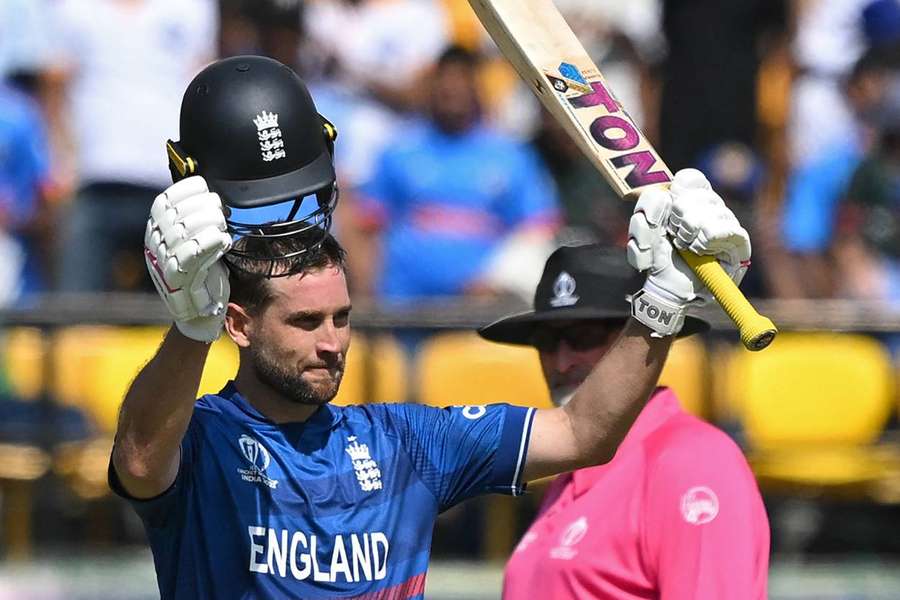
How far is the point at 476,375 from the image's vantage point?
287 inches

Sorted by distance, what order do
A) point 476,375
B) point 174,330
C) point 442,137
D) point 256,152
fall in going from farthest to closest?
point 442,137 < point 476,375 < point 256,152 < point 174,330

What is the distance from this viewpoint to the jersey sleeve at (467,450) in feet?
11.9

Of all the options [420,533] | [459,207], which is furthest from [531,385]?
[420,533]

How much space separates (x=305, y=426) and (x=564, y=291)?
111cm

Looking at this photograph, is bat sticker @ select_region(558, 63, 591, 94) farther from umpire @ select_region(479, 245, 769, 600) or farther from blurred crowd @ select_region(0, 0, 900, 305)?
blurred crowd @ select_region(0, 0, 900, 305)

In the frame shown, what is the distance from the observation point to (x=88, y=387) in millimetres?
7301

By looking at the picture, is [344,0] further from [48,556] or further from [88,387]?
[48,556]

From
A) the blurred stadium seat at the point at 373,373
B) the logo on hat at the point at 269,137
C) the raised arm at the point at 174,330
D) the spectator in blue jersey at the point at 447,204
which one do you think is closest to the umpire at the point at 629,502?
the raised arm at the point at 174,330

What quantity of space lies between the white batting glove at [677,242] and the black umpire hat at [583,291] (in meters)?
0.87

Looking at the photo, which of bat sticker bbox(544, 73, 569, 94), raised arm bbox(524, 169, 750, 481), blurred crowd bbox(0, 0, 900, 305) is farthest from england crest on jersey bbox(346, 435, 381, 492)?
blurred crowd bbox(0, 0, 900, 305)

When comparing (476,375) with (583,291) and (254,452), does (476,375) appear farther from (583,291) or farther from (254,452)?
(254,452)

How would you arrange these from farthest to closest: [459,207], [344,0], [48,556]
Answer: [344,0] → [459,207] → [48,556]

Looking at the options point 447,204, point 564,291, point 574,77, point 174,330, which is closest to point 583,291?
point 564,291

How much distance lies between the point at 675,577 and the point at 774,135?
626 cm
